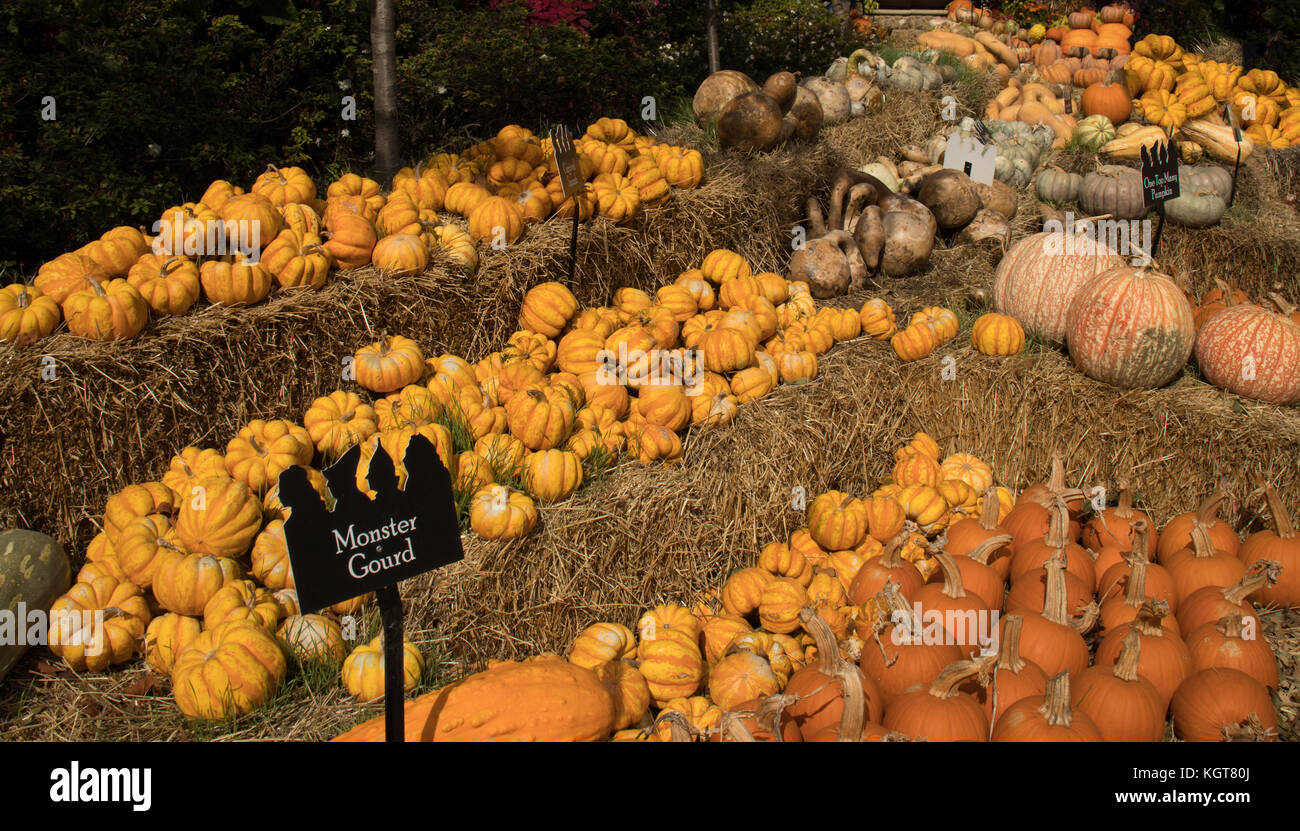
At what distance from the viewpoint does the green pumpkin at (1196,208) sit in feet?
18.8

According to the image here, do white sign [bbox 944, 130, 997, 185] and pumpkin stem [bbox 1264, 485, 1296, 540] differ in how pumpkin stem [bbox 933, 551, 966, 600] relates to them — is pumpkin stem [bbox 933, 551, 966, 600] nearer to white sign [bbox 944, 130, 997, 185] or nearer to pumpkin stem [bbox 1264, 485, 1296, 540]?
pumpkin stem [bbox 1264, 485, 1296, 540]

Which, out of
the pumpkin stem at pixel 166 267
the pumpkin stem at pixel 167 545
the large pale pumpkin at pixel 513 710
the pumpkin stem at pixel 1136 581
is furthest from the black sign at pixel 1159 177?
the pumpkin stem at pixel 167 545

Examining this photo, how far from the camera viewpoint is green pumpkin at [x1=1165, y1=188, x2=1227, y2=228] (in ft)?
18.8

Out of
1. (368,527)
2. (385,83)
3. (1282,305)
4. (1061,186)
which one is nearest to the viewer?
(368,527)

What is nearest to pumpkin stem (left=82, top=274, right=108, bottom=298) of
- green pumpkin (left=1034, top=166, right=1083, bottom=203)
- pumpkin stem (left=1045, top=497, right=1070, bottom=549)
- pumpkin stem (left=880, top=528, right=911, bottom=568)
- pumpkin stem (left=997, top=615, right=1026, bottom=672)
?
pumpkin stem (left=880, top=528, right=911, bottom=568)

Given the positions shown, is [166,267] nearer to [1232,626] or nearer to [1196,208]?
[1232,626]

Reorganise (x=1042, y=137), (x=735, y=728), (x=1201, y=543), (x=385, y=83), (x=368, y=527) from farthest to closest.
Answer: (x=1042, y=137), (x=385, y=83), (x=1201, y=543), (x=735, y=728), (x=368, y=527)

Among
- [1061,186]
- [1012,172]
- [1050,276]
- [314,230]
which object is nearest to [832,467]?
[1050,276]

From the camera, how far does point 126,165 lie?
4.63 metres

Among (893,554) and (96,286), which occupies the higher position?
(96,286)

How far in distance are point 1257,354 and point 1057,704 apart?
8.43 feet

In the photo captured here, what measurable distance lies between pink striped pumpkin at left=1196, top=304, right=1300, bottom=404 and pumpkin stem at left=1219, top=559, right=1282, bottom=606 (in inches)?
55.7

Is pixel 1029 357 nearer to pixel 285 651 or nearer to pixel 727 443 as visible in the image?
pixel 727 443

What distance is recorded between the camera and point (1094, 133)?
22.5 feet
